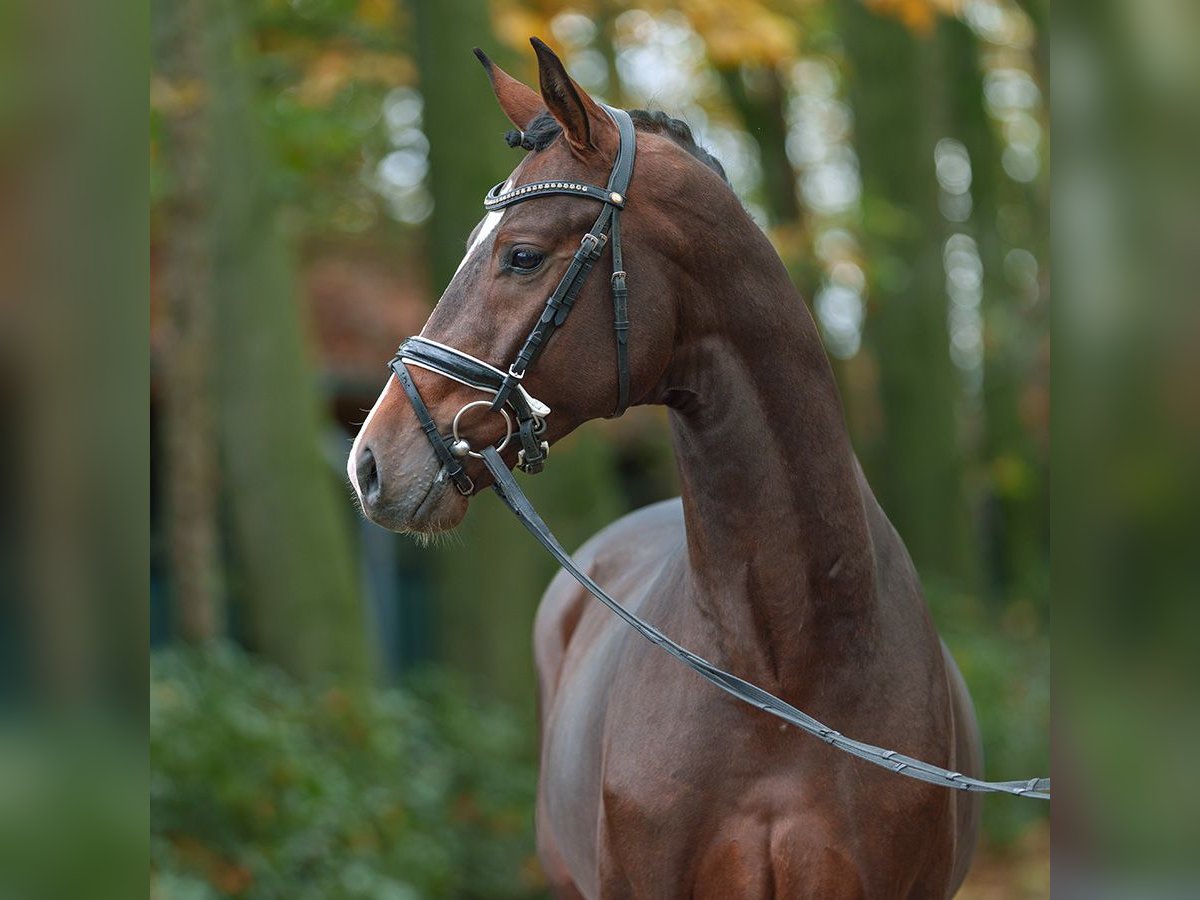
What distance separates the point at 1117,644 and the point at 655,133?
79.2 inches

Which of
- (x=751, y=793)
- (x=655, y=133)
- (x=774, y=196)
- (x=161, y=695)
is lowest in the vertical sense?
(x=161, y=695)

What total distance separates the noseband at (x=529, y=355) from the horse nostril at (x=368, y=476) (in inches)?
4.7

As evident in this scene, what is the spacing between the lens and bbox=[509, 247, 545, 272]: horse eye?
278 cm

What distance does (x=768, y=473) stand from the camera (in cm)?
296

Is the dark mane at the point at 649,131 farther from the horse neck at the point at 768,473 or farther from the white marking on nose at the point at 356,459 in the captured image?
the white marking on nose at the point at 356,459

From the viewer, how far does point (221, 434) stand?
28.5ft

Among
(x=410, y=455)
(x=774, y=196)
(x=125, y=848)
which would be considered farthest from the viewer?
(x=774, y=196)

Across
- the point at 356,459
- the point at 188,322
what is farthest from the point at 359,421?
the point at 188,322

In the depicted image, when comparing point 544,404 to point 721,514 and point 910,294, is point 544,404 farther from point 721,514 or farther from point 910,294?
point 910,294

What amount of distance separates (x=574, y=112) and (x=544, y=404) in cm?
59

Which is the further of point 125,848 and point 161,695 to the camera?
point 161,695

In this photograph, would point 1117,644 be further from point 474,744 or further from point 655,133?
point 474,744

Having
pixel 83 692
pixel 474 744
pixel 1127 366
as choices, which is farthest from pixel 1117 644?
pixel 474 744

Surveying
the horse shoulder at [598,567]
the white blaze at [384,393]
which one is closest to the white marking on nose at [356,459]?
the white blaze at [384,393]
